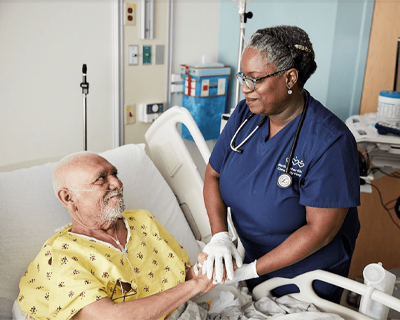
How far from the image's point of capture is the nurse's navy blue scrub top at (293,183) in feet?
4.55

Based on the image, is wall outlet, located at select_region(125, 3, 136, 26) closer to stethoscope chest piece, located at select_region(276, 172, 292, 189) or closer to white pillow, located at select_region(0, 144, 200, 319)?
white pillow, located at select_region(0, 144, 200, 319)

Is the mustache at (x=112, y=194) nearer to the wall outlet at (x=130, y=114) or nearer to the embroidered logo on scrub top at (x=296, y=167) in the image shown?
the embroidered logo on scrub top at (x=296, y=167)

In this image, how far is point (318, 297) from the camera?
5.31 ft

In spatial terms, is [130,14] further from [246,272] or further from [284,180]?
[246,272]

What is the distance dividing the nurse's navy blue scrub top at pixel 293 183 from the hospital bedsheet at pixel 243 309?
107 millimetres

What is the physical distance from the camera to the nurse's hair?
1346mm

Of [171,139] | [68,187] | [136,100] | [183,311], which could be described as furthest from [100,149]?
[183,311]

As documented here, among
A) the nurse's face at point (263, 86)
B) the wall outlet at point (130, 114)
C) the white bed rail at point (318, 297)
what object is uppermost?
the nurse's face at point (263, 86)

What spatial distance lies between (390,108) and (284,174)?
1.36 meters

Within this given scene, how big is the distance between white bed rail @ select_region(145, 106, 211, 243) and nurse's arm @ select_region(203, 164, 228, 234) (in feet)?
1.10

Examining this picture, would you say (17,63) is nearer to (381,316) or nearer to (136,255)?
(136,255)

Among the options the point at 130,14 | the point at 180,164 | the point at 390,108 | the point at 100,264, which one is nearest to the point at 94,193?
the point at 100,264

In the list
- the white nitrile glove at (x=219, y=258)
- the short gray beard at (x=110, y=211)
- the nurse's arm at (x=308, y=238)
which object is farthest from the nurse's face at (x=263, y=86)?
the short gray beard at (x=110, y=211)

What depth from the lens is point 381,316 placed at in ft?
4.97
